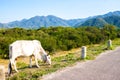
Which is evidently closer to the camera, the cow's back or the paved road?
the paved road

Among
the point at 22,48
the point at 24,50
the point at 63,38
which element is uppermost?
the point at 22,48

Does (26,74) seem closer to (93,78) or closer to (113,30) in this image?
(93,78)

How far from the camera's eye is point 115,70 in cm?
1421

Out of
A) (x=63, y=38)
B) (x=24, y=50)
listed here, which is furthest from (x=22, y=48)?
(x=63, y=38)

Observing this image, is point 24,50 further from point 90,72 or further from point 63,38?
point 63,38

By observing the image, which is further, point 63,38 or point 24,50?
point 63,38

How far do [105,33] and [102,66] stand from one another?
99.0 feet

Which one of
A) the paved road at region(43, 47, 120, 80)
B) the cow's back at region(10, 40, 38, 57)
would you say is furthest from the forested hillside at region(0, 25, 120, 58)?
the paved road at region(43, 47, 120, 80)

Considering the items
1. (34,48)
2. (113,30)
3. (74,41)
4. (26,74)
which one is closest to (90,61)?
(34,48)

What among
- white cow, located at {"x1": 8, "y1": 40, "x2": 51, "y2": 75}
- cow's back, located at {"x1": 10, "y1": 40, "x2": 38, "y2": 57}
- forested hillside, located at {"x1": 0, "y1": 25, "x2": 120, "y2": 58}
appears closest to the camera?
white cow, located at {"x1": 8, "y1": 40, "x2": 51, "y2": 75}

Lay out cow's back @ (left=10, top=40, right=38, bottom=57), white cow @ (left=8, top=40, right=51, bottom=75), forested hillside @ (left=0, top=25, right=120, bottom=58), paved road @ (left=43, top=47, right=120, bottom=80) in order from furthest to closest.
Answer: forested hillside @ (left=0, top=25, right=120, bottom=58)
cow's back @ (left=10, top=40, right=38, bottom=57)
white cow @ (left=8, top=40, right=51, bottom=75)
paved road @ (left=43, top=47, right=120, bottom=80)

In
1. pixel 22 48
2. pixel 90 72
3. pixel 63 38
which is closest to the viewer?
pixel 90 72

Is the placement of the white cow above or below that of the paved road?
above

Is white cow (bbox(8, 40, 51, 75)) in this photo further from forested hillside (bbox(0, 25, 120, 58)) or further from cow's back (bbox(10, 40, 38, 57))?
forested hillside (bbox(0, 25, 120, 58))
